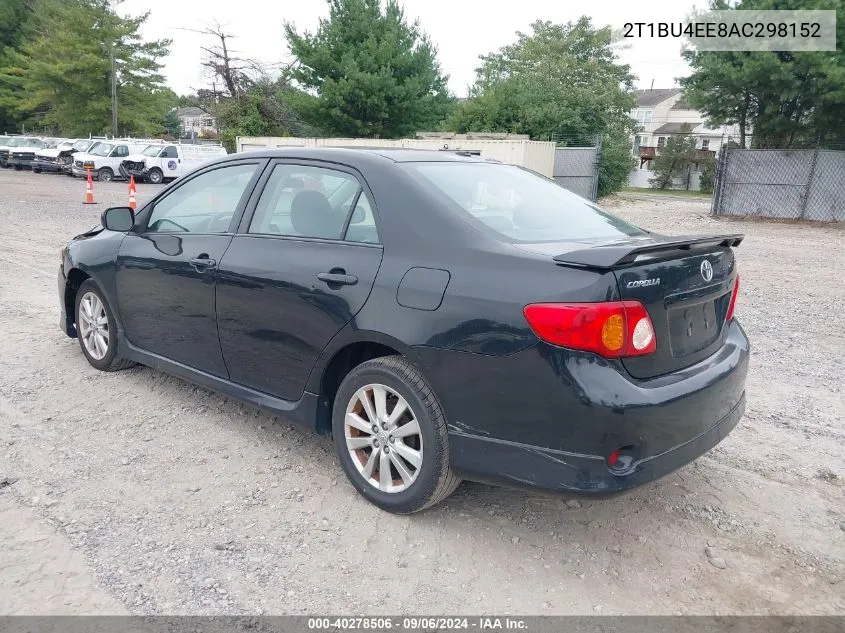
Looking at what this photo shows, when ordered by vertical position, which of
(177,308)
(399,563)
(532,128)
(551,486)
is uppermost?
(532,128)

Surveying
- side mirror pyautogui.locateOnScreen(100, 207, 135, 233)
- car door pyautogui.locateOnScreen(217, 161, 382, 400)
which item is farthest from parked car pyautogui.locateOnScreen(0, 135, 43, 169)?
car door pyautogui.locateOnScreen(217, 161, 382, 400)

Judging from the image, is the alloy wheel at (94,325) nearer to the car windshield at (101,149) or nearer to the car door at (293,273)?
the car door at (293,273)

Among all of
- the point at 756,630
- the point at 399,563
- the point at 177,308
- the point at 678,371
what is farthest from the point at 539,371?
the point at 177,308

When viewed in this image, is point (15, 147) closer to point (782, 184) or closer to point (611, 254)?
point (782, 184)

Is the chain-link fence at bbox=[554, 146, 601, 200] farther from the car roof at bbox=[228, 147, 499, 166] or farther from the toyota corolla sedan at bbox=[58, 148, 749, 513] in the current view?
the toyota corolla sedan at bbox=[58, 148, 749, 513]

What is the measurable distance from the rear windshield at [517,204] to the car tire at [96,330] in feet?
8.85

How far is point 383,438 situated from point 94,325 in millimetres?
2925

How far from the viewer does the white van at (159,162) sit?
28656 mm

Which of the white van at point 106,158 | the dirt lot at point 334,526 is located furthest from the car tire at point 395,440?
the white van at point 106,158

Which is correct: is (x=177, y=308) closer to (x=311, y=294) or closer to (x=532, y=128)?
(x=311, y=294)

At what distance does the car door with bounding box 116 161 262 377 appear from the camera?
405cm

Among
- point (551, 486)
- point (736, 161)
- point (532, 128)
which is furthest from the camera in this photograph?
point (532, 128)

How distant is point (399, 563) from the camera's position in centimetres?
297

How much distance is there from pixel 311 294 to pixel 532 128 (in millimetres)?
25400
